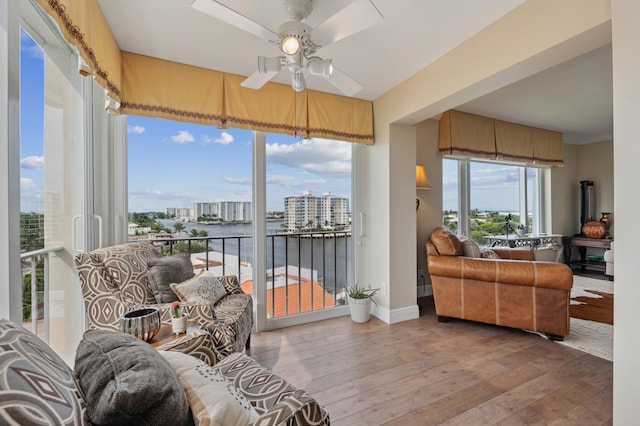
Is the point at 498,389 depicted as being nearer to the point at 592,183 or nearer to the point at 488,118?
the point at 488,118

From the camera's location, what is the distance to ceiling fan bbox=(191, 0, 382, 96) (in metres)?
1.39

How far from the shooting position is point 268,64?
1778 millimetres

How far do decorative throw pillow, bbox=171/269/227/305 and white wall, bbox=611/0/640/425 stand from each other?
2255mm

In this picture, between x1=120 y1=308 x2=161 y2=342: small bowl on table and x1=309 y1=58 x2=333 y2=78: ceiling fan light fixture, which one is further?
x1=309 y1=58 x2=333 y2=78: ceiling fan light fixture

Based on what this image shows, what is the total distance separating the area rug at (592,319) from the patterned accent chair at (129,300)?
2.85m

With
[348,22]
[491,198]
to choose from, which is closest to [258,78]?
[348,22]

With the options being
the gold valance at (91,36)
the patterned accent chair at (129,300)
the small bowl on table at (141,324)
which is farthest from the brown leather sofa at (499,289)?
the gold valance at (91,36)

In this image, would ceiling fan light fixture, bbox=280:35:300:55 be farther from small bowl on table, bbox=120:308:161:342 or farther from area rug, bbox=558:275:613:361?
area rug, bbox=558:275:613:361

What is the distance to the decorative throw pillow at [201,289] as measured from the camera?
189 centimetres

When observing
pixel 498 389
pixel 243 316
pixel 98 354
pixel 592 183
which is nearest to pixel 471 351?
pixel 498 389

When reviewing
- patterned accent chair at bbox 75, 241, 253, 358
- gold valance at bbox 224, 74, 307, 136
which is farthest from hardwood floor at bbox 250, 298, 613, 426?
gold valance at bbox 224, 74, 307, 136

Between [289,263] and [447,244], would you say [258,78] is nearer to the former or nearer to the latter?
[289,263]

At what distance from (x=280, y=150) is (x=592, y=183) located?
19.7 ft

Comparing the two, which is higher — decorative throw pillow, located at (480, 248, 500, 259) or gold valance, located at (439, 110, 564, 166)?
gold valance, located at (439, 110, 564, 166)
